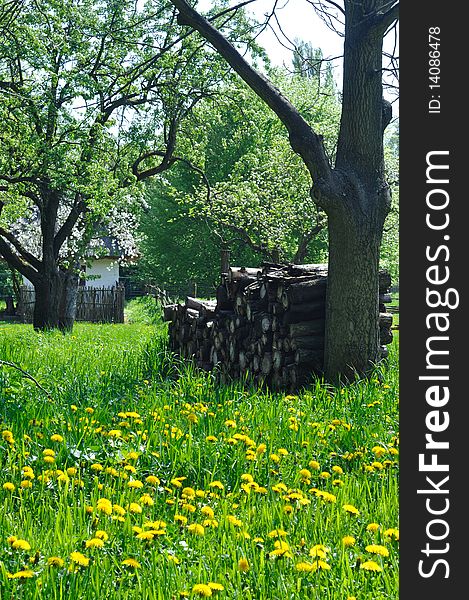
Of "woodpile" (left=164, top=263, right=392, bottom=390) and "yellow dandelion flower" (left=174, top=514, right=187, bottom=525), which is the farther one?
"woodpile" (left=164, top=263, right=392, bottom=390)

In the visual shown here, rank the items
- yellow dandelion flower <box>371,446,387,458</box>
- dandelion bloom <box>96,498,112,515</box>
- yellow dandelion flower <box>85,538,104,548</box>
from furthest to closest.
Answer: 1. yellow dandelion flower <box>371,446,387,458</box>
2. dandelion bloom <box>96,498,112,515</box>
3. yellow dandelion flower <box>85,538,104,548</box>

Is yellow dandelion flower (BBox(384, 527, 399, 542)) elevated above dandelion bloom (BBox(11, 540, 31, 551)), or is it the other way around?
dandelion bloom (BBox(11, 540, 31, 551))

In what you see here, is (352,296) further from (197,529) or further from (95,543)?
(95,543)

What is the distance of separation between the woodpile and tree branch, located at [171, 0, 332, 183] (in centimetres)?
119

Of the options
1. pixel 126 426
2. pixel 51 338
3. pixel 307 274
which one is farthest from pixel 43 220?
pixel 126 426

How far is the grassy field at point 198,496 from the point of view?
272 centimetres

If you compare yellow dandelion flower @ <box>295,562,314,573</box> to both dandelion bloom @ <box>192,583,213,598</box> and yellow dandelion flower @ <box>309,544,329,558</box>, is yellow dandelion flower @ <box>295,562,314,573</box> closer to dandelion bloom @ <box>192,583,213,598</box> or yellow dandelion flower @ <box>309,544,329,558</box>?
yellow dandelion flower @ <box>309,544,329,558</box>

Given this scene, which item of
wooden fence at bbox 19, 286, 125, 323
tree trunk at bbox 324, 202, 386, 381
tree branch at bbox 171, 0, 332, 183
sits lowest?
wooden fence at bbox 19, 286, 125, 323

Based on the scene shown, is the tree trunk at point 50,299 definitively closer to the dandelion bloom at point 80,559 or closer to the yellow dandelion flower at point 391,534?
the yellow dandelion flower at point 391,534

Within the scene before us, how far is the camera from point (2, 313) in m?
34.8

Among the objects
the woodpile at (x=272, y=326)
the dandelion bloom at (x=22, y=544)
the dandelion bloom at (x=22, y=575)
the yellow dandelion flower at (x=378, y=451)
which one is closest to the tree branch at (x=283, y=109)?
the woodpile at (x=272, y=326)

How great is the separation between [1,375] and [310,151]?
358cm

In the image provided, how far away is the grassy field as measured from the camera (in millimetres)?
2725

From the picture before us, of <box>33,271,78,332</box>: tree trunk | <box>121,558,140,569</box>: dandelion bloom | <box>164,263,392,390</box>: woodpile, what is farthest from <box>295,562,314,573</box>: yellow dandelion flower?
<box>33,271,78,332</box>: tree trunk
